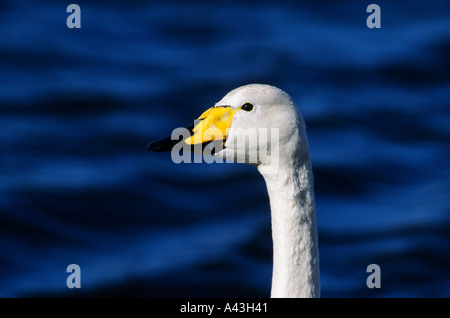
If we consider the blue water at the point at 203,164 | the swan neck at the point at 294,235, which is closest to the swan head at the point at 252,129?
the swan neck at the point at 294,235

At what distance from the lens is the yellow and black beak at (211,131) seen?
18.1ft

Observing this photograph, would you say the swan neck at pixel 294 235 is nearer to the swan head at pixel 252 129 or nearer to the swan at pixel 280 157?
the swan at pixel 280 157

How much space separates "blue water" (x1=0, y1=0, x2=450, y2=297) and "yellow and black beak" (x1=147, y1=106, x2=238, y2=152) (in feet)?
13.4

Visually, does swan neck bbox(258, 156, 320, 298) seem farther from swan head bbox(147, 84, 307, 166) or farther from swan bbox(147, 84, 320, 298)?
swan head bbox(147, 84, 307, 166)

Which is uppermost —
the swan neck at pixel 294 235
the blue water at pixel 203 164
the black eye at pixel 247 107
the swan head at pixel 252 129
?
the blue water at pixel 203 164

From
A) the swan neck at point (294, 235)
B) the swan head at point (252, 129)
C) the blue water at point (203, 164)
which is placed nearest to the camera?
the swan head at point (252, 129)

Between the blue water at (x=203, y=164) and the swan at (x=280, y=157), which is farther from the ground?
the blue water at (x=203, y=164)

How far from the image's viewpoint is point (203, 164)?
11633mm

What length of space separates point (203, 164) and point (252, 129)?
624 cm

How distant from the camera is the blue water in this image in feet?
32.6

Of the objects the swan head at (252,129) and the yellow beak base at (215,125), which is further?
the yellow beak base at (215,125)

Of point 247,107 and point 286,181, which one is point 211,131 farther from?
point 286,181

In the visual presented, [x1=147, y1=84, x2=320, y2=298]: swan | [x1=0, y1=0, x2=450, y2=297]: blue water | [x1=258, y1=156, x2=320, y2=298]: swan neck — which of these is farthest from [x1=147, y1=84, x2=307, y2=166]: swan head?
[x1=0, y1=0, x2=450, y2=297]: blue water

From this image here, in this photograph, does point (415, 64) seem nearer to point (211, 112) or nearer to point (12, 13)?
point (12, 13)
